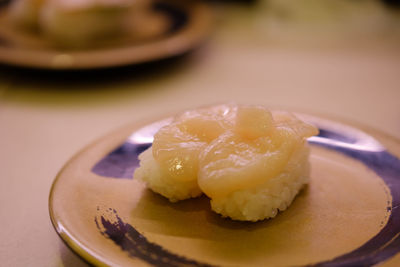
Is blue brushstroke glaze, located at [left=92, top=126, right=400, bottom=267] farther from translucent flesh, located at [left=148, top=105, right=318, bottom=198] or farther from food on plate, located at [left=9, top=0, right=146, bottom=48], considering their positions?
food on plate, located at [left=9, top=0, right=146, bottom=48]

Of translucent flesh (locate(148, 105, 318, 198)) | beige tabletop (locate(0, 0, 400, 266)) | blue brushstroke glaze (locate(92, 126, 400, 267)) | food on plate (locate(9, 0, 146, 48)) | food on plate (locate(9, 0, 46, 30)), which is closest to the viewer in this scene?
blue brushstroke glaze (locate(92, 126, 400, 267))

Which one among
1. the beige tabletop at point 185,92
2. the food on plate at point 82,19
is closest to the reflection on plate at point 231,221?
the beige tabletop at point 185,92

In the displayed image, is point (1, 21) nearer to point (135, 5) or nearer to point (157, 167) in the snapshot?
point (135, 5)

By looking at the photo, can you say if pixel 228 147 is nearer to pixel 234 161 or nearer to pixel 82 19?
pixel 234 161

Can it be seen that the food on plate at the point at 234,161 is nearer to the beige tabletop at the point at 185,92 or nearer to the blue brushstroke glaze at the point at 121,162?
the blue brushstroke glaze at the point at 121,162

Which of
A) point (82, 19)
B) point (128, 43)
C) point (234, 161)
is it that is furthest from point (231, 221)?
point (82, 19)

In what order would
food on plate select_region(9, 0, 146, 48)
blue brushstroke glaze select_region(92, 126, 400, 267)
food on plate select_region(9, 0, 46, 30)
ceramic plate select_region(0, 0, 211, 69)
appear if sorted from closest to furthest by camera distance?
blue brushstroke glaze select_region(92, 126, 400, 267), ceramic plate select_region(0, 0, 211, 69), food on plate select_region(9, 0, 146, 48), food on plate select_region(9, 0, 46, 30)

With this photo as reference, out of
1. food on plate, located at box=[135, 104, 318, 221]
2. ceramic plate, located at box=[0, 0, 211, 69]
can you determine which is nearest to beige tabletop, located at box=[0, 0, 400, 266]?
ceramic plate, located at box=[0, 0, 211, 69]

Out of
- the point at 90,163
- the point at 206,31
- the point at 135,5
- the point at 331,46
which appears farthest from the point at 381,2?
the point at 90,163
